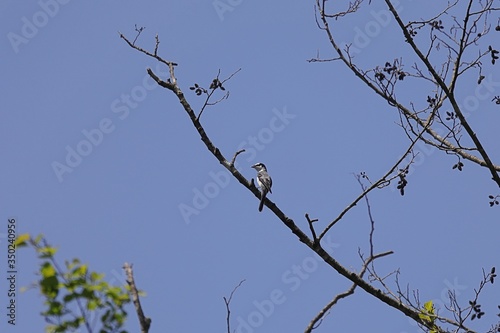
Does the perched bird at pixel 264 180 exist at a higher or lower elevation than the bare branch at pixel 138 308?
higher

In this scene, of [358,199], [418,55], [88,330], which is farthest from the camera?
[418,55]

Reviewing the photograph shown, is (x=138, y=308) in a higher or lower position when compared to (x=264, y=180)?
lower

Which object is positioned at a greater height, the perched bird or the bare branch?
the perched bird

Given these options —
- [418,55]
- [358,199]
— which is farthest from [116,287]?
[418,55]

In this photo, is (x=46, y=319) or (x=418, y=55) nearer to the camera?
(x=46, y=319)

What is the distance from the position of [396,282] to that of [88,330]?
439 centimetres

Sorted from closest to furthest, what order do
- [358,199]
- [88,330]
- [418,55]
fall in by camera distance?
[88,330] → [358,199] → [418,55]

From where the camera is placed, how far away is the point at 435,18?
→ 335 inches

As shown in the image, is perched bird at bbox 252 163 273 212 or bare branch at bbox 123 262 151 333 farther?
perched bird at bbox 252 163 273 212

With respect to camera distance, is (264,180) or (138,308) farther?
(264,180)

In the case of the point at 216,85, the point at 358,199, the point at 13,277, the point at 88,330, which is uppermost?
the point at 216,85

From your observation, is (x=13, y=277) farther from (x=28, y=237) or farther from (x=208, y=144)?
(x=28, y=237)

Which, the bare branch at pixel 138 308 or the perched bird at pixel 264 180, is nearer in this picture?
the bare branch at pixel 138 308

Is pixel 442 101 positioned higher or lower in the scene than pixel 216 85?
higher
